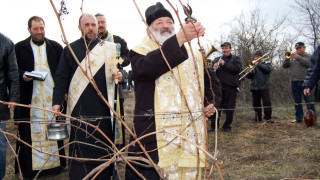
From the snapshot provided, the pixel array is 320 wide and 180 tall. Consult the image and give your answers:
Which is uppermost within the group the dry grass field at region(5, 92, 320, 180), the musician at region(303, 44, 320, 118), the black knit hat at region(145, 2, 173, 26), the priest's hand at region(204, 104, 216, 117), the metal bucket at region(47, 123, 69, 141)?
the black knit hat at region(145, 2, 173, 26)

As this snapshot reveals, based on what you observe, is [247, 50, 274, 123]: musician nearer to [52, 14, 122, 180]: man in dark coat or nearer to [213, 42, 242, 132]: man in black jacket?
[213, 42, 242, 132]: man in black jacket

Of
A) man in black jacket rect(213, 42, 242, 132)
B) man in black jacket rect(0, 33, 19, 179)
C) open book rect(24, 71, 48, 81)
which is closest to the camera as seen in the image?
man in black jacket rect(0, 33, 19, 179)

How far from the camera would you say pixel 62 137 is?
2.87 m

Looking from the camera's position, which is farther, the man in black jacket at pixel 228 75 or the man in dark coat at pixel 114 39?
the man in black jacket at pixel 228 75

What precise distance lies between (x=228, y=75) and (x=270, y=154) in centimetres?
247

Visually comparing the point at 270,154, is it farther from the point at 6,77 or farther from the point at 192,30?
the point at 6,77

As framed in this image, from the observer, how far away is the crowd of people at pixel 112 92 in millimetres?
1911

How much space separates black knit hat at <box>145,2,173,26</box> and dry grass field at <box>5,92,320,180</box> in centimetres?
117

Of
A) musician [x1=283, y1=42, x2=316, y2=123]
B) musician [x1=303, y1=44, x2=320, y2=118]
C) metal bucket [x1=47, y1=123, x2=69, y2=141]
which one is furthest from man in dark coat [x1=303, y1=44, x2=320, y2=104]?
metal bucket [x1=47, y1=123, x2=69, y2=141]

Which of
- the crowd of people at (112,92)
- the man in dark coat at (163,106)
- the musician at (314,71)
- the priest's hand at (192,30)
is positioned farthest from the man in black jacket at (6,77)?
the musician at (314,71)

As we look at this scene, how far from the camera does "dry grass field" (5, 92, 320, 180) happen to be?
3727 mm

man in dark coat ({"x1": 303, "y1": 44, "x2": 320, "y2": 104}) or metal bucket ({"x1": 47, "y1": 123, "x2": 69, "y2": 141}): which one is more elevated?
man in dark coat ({"x1": 303, "y1": 44, "x2": 320, "y2": 104})

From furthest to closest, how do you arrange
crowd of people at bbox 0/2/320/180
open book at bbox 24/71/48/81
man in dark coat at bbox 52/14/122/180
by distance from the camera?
open book at bbox 24/71/48/81, man in dark coat at bbox 52/14/122/180, crowd of people at bbox 0/2/320/180

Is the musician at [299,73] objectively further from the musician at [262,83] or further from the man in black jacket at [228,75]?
the man in black jacket at [228,75]
